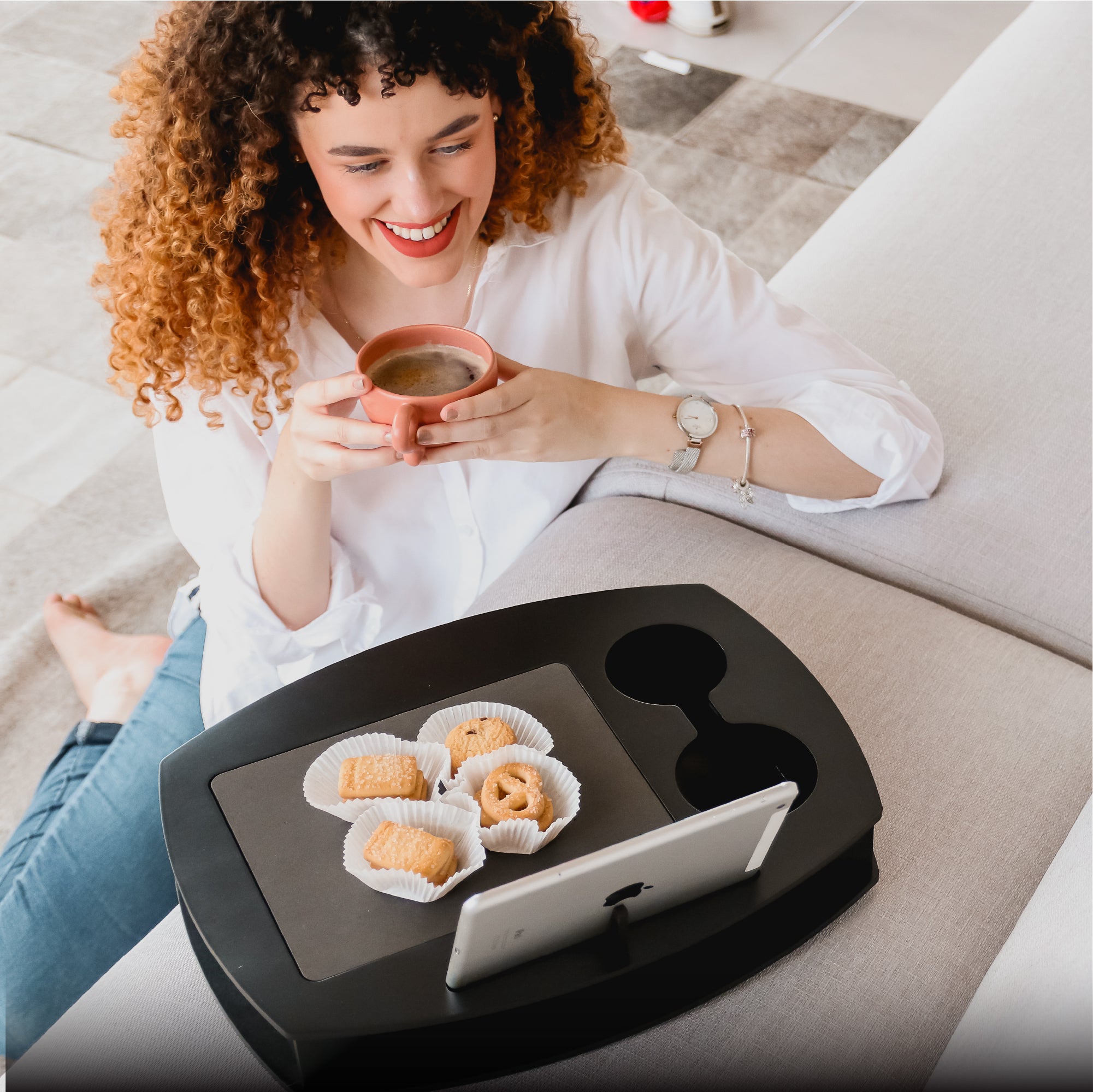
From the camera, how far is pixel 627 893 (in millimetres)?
855

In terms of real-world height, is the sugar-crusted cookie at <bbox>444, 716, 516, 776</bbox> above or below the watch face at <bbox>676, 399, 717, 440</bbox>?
below

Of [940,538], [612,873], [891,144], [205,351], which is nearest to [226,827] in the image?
[612,873]

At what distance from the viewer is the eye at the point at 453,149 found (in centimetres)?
110

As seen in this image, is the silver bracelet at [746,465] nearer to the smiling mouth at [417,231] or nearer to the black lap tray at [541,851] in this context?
the black lap tray at [541,851]

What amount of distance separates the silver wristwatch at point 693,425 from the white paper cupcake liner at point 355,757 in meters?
0.52

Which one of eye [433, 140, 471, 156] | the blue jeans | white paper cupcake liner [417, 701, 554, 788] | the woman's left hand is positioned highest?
eye [433, 140, 471, 156]

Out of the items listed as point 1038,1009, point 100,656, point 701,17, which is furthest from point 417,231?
point 701,17

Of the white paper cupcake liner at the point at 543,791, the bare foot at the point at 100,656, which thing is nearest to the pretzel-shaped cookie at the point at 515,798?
the white paper cupcake liner at the point at 543,791

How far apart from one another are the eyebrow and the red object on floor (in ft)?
8.24

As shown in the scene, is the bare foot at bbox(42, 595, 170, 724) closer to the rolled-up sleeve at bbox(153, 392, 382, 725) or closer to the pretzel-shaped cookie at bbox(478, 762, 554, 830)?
the rolled-up sleeve at bbox(153, 392, 382, 725)

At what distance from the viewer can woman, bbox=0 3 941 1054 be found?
106cm

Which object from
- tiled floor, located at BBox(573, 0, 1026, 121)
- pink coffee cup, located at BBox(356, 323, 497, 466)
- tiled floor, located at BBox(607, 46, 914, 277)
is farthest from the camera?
tiled floor, located at BBox(573, 0, 1026, 121)

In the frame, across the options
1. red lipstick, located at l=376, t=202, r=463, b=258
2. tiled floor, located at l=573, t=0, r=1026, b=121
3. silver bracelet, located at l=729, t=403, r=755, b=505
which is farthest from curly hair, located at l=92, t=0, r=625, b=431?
tiled floor, located at l=573, t=0, r=1026, b=121

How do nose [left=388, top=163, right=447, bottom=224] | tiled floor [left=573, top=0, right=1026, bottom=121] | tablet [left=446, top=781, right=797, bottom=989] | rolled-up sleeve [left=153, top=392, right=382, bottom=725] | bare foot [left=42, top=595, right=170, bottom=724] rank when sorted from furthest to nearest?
1. tiled floor [left=573, top=0, right=1026, bottom=121]
2. bare foot [left=42, top=595, right=170, bottom=724]
3. rolled-up sleeve [left=153, top=392, right=382, bottom=725]
4. nose [left=388, top=163, right=447, bottom=224]
5. tablet [left=446, top=781, right=797, bottom=989]
